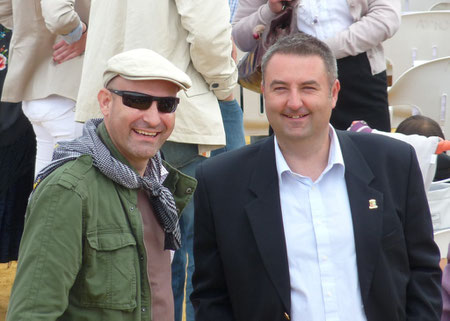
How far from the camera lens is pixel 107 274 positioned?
2.92 metres

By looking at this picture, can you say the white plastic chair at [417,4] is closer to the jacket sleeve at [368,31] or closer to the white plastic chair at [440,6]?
the white plastic chair at [440,6]

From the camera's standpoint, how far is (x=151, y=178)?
10.9 feet

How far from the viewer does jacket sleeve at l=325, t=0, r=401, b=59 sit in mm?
4980

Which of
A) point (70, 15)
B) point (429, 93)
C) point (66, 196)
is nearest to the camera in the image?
point (66, 196)

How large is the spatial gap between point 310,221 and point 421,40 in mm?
6089

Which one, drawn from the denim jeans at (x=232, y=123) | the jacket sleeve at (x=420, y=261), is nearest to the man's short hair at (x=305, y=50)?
the jacket sleeve at (x=420, y=261)

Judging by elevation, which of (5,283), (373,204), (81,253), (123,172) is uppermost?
(123,172)

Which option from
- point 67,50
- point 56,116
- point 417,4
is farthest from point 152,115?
point 417,4

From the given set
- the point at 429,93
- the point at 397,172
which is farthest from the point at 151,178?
the point at 429,93

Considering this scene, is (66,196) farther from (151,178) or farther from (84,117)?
(84,117)

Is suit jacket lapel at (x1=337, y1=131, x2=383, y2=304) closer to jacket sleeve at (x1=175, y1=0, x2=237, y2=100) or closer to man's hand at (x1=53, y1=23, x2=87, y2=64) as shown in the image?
jacket sleeve at (x1=175, y1=0, x2=237, y2=100)

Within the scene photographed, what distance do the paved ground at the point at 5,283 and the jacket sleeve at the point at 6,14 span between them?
1.89 metres

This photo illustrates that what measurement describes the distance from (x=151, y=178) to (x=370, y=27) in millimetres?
2253

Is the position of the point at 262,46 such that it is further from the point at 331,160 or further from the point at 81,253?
the point at 81,253
